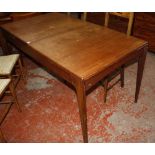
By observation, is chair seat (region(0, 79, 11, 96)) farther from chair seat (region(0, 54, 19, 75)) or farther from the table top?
the table top

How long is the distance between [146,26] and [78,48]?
1.83 meters

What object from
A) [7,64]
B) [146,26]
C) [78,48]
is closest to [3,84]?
[7,64]

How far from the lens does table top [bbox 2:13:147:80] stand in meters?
1.58

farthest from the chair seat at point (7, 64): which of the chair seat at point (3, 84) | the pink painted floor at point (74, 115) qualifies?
the pink painted floor at point (74, 115)

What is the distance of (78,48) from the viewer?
1.83m

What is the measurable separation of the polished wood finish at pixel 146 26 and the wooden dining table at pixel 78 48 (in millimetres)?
1263

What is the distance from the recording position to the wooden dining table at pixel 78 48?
1.53 meters

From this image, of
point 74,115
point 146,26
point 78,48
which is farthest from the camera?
point 146,26

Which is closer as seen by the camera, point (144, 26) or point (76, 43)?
point (76, 43)

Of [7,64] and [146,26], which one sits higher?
[146,26]

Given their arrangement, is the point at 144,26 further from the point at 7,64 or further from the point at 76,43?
the point at 7,64

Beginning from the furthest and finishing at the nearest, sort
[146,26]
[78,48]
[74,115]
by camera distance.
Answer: [146,26]
[74,115]
[78,48]

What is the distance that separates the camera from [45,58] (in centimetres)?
174
